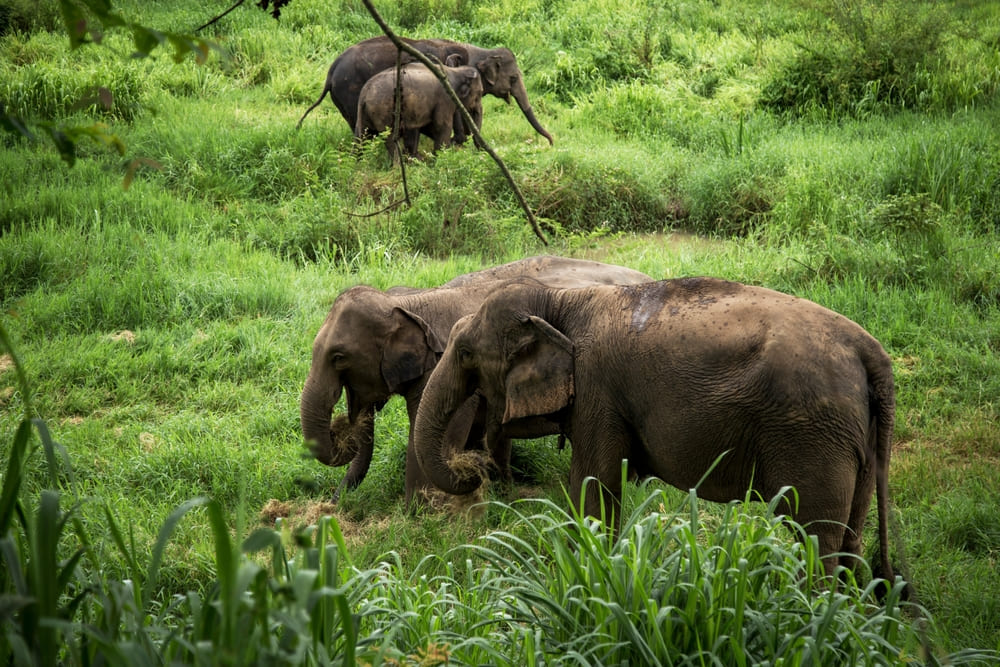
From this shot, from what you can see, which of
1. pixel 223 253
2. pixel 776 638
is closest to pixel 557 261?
pixel 776 638

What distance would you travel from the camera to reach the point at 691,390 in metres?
4.45

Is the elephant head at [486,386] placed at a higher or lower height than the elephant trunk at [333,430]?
higher

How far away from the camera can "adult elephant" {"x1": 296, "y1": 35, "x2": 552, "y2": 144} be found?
12641 millimetres

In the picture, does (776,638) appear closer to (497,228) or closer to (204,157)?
(497,228)

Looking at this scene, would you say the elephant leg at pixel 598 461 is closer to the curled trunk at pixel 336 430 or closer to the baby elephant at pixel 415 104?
the curled trunk at pixel 336 430

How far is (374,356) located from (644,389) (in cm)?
184

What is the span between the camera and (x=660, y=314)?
15.3 feet

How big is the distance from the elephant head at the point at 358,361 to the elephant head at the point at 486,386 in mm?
647

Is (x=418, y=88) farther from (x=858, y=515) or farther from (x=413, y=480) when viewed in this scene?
(x=858, y=515)

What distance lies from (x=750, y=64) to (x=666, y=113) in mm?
2440

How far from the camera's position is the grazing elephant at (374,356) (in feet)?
19.2

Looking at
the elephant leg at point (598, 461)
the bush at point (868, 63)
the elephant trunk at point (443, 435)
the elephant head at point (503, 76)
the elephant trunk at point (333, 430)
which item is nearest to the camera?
the elephant leg at point (598, 461)

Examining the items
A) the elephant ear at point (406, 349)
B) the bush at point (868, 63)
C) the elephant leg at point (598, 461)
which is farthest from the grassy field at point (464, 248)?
the elephant ear at point (406, 349)

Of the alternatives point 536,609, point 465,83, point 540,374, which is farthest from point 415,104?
point 536,609
